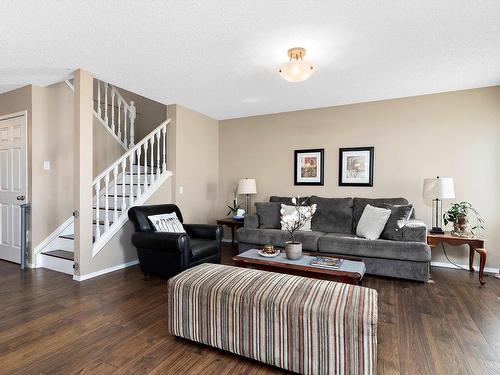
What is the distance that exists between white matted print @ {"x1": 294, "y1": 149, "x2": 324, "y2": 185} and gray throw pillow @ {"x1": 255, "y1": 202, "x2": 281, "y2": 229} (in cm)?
73

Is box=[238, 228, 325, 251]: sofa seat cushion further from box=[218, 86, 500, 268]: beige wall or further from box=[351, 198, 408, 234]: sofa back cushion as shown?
box=[218, 86, 500, 268]: beige wall

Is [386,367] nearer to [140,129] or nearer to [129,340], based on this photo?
[129,340]

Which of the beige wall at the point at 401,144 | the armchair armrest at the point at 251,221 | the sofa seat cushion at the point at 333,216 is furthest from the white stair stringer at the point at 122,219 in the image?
the sofa seat cushion at the point at 333,216

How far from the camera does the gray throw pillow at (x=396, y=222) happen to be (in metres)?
3.37

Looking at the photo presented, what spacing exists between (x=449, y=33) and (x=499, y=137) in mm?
2082

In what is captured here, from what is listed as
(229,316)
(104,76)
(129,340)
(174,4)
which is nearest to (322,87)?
(174,4)

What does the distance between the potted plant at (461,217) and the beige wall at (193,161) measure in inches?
148

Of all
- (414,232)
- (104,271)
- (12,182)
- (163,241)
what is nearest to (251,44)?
(163,241)

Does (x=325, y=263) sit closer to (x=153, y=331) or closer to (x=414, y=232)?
(x=414, y=232)

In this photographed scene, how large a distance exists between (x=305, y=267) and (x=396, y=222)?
1606 millimetres

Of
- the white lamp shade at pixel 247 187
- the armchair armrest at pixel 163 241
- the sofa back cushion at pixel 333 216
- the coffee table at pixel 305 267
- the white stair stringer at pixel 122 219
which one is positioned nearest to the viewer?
the coffee table at pixel 305 267

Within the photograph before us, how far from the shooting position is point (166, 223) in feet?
11.6

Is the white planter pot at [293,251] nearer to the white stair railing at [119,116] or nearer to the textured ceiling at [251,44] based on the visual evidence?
the textured ceiling at [251,44]

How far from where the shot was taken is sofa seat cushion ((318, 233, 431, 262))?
3.17m
